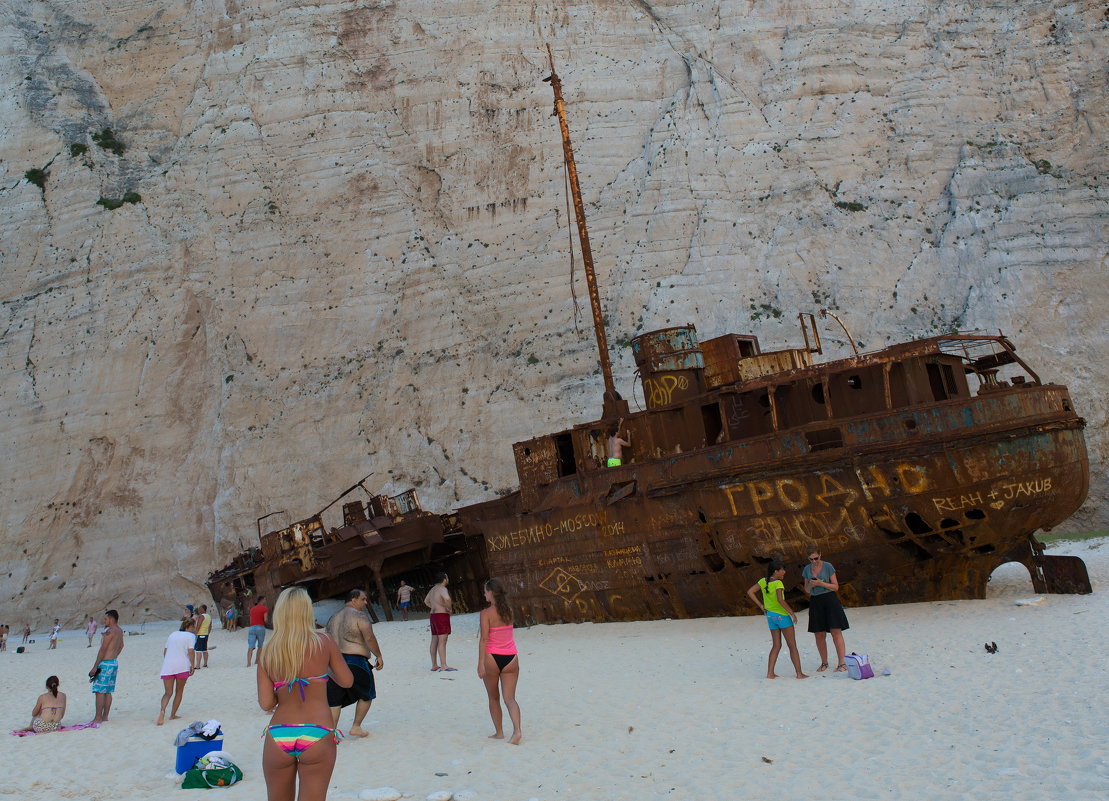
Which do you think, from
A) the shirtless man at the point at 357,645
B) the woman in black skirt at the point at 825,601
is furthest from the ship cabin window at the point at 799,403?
the shirtless man at the point at 357,645

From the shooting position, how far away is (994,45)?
32.6 m

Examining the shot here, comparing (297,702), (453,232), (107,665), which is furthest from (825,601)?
(453,232)

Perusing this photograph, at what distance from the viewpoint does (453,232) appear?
112ft

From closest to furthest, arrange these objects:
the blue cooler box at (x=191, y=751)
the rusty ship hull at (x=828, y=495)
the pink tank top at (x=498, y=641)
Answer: the blue cooler box at (x=191, y=751)
the pink tank top at (x=498, y=641)
the rusty ship hull at (x=828, y=495)

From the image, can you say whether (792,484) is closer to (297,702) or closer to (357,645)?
(357,645)

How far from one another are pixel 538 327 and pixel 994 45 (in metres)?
20.3

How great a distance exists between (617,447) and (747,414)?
2.39 metres

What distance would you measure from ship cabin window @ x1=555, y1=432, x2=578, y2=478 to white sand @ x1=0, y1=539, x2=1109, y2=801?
178 inches

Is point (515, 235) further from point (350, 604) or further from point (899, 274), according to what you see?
point (350, 604)

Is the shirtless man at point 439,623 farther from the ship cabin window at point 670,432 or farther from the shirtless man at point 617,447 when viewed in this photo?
the ship cabin window at point 670,432

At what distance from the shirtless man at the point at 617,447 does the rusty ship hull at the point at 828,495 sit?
0.55 feet

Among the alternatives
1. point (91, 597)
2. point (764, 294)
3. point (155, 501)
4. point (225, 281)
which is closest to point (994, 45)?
point (764, 294)

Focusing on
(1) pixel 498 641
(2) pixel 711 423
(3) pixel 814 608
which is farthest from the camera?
(2) pixel 711 423

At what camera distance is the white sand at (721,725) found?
19.4 ft
